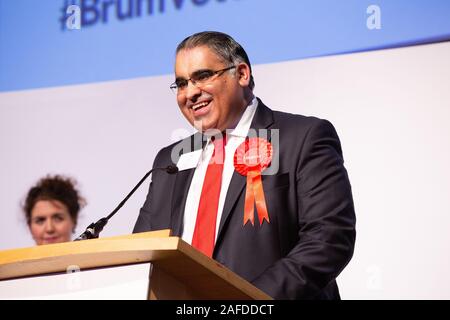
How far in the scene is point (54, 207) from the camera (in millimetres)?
3678

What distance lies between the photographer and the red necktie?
262cm

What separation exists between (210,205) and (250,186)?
181 mm

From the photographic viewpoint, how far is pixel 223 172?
2.80 metres

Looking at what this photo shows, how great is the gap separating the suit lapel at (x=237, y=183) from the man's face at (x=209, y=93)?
94mm

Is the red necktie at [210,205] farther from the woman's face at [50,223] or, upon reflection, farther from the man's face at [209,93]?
the woman's face at [50,223]

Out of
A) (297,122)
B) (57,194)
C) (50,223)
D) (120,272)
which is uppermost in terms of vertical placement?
(297,122)

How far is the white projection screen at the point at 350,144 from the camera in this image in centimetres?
287

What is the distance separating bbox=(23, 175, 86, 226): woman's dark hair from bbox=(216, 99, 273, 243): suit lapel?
3.55ft

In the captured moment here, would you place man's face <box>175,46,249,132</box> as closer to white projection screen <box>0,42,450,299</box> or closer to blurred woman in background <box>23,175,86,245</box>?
white projection screen <box>0,42,450,299</box>

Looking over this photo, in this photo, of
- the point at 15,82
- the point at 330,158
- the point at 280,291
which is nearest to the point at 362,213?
the point at 330,158

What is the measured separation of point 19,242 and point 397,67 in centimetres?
195

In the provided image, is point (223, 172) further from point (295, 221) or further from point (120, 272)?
point (120, 272)

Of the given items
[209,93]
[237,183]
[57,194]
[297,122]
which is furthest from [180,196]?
[57,194]
